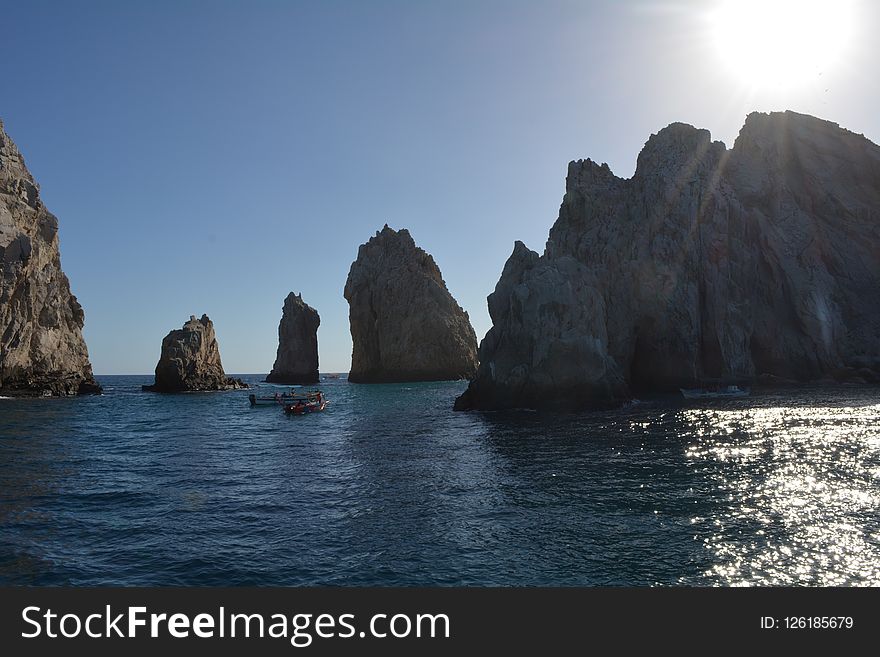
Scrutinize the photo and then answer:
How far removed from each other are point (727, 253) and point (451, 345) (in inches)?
2641

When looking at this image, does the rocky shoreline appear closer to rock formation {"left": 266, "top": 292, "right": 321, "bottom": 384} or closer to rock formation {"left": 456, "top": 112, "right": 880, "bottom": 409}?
rock formation {"left": 456, "top": 112, "right": 880, "bottom": 409}

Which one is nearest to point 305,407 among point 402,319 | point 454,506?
point 454,506

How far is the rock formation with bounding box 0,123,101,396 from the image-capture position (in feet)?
205

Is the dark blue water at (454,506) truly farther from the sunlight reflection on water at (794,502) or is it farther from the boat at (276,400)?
the boat at (276,400)

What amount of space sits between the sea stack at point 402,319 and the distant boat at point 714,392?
68.1 metres

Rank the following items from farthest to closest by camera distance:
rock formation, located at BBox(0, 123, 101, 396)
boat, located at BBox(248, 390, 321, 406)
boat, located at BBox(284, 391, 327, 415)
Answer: boat, located at BBox(248, 390, 321, 406), rock formation, located at BBox(0, 123, 101, 396), boat, located at BBox(284, 391, 327, 415)

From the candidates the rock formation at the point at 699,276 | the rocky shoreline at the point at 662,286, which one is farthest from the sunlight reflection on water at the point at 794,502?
the rocky shoreline at the point at 662,286

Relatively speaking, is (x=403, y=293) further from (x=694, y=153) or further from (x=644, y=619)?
(x=644, y=619)

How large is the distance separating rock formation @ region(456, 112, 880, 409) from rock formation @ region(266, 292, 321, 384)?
78125 millimetres

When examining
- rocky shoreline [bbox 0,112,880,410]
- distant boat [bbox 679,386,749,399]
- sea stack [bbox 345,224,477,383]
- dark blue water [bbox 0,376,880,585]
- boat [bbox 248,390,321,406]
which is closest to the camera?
dark blue water [bbox 0,376,880,585]

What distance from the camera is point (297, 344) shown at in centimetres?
13800

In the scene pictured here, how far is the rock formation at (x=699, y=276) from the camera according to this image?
5316 centimetres

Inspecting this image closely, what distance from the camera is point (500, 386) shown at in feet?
176

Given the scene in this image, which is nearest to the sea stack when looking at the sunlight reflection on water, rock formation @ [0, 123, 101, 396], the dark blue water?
rock formation @ [0, 123, 101, 396]
